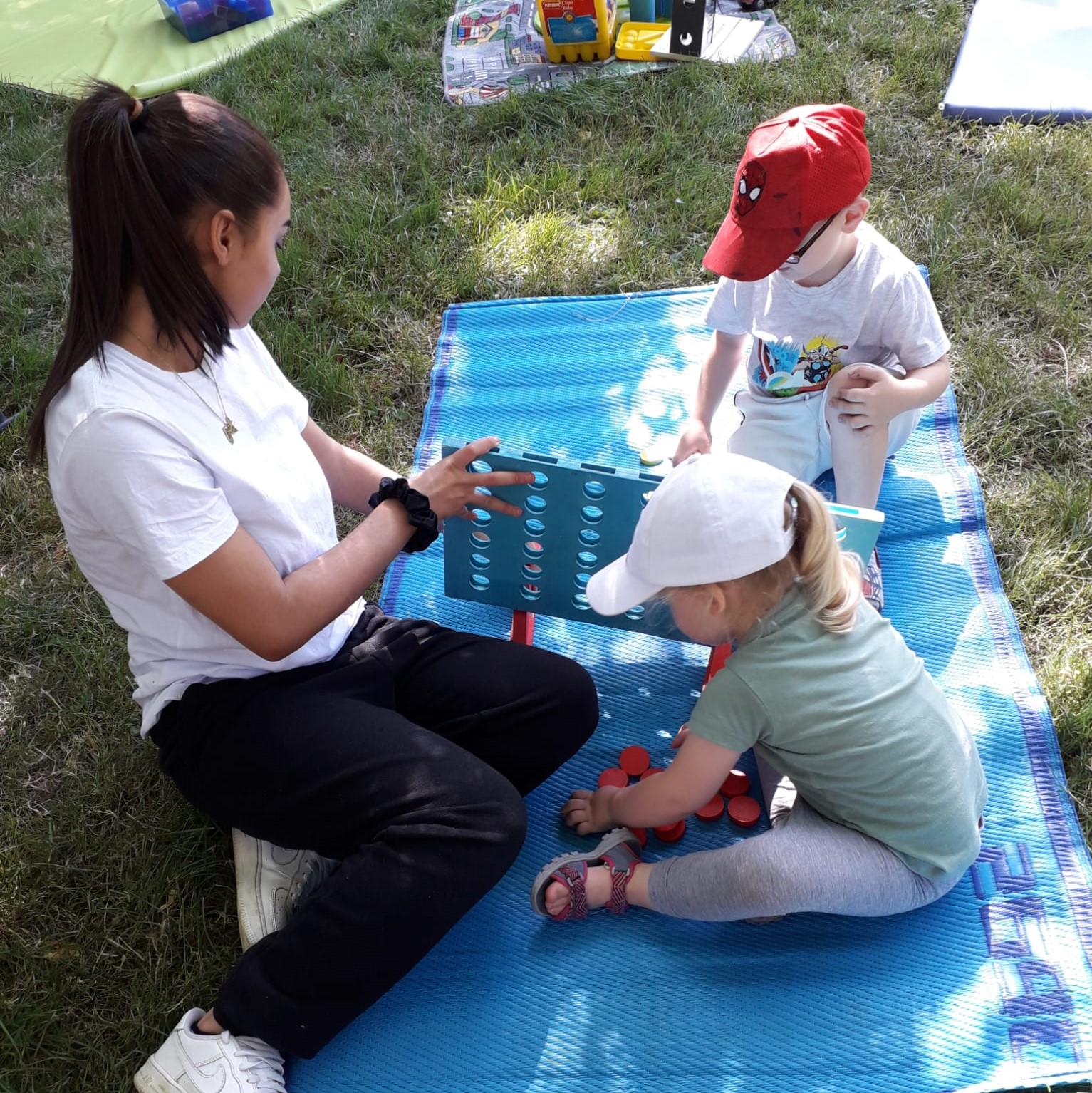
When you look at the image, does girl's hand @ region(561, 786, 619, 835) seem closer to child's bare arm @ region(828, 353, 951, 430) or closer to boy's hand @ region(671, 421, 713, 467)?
boy's hand @ region(671, 421, 713, 467)

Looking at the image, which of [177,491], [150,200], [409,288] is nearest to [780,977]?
[177,491]

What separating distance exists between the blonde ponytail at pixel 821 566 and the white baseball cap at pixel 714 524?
0.02m

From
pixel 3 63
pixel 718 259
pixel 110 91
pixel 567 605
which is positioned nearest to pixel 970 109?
pixel 718 259

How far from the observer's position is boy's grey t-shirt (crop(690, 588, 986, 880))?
1.53 m

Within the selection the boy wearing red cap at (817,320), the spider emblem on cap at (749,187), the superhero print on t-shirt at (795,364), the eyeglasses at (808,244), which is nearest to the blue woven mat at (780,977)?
the boy wearing red cap at (817,320)

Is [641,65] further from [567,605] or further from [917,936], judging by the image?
[917,936]

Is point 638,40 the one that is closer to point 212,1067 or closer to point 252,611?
point 252,611

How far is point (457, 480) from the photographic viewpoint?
5.90ft

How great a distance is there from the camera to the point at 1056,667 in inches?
80.9

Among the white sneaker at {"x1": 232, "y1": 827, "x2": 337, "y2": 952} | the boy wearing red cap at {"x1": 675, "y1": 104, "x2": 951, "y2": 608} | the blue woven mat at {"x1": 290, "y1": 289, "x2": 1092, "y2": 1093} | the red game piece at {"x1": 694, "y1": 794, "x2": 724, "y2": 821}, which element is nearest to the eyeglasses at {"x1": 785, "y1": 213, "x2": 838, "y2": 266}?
the boy wearing red cap at {"x1": 675, "y1": 104, "x2": 951, "y2": 608}

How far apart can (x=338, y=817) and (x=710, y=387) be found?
1.26m

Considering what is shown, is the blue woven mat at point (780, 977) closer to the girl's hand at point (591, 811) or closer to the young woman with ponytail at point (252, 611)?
the girl's hand at point (591, 811)

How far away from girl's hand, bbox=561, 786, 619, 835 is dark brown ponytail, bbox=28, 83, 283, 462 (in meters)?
1.02

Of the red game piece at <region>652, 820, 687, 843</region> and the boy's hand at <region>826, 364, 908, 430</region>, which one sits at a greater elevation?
the boy's hand at <region>826, 364, 908, 430</region>
